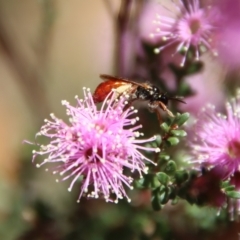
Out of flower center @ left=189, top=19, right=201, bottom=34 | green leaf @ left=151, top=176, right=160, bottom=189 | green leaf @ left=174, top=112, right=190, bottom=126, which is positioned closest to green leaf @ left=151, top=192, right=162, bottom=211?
green leaf @ left=151, top=176, right=160, bottom=189

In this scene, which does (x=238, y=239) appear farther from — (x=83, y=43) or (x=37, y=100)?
(x=83, y=43)

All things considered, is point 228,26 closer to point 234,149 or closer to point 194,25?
point 194,25

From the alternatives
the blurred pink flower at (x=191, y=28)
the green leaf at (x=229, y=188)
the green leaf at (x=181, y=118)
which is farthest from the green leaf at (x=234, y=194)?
the blurred pink flower at (x=191, y=28)

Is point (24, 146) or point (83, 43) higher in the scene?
point (83, 43)

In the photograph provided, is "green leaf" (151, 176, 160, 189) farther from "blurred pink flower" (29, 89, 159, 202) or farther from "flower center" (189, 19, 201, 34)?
"flower center" (189, 19, 201, 34)

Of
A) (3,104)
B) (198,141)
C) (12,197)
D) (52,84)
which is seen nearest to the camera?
(198,141)

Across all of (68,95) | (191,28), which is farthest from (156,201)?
(68,95)

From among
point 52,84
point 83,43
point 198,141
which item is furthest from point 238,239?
point 83,43

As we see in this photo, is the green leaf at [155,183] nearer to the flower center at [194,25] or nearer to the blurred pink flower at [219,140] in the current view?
the blurred pink flower at [219,140]
